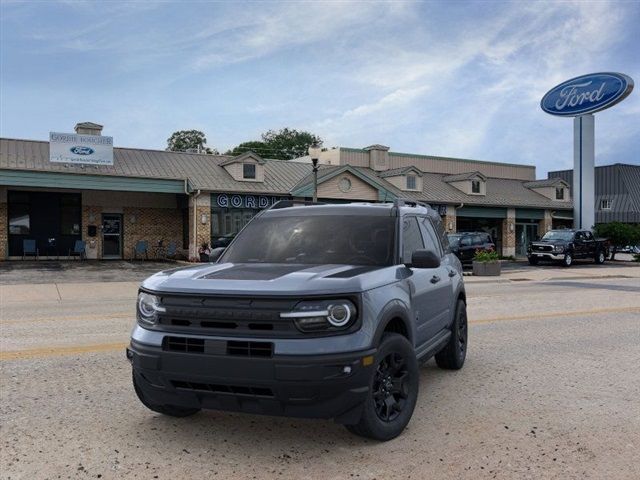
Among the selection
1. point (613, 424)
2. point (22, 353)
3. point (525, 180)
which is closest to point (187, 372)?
point (613, 424)

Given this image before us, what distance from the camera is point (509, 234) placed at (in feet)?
131

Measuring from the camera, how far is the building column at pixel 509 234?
1574 inches

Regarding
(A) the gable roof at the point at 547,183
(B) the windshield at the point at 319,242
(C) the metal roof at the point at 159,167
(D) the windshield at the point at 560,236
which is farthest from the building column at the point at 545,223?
(B) the windshield at the point at 319,242

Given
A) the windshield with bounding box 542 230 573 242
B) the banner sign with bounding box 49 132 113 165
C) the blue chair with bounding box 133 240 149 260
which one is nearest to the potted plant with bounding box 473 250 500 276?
the windshield with bounding box 542 230 573 242

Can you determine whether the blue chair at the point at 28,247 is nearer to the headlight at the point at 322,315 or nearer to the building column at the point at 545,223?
the headlight at the point at 322,315

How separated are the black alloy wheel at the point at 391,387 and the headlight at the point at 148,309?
1.61 metres

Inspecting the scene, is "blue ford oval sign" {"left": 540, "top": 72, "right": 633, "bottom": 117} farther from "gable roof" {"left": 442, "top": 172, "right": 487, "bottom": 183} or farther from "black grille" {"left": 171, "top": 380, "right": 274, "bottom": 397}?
"black grille" {"left": 171, "top": 380, "right": 274, "bottom": 397}

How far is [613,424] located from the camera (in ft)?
16.3

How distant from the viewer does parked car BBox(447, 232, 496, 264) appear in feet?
86.4

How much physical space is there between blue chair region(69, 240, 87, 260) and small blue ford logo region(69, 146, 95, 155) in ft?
14.7

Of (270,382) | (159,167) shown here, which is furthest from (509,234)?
(270,382)

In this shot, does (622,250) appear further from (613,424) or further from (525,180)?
(613,424)

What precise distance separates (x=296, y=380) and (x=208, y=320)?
0.74 meters

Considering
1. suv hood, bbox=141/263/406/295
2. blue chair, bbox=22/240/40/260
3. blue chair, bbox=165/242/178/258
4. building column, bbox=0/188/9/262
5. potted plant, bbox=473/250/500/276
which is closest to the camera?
suv hood, bbox=141/263/406/295
